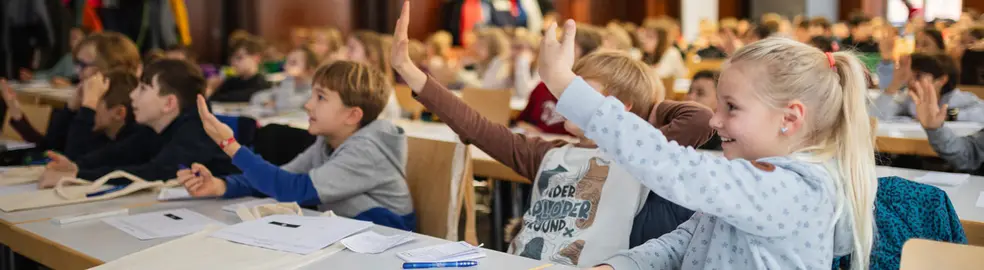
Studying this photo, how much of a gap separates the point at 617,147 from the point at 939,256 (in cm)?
52

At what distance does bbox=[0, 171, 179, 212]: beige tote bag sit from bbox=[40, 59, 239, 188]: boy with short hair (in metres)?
0.18

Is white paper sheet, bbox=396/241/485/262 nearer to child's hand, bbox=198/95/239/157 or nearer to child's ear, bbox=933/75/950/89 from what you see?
child's hand, bbox=198/95/239/157

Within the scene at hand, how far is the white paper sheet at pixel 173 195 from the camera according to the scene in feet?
8.69

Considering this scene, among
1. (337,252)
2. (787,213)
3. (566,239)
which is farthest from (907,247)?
(337,252)

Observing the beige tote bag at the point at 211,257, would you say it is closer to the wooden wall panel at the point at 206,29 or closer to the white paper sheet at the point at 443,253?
the white paper sheet at the point at 443,253

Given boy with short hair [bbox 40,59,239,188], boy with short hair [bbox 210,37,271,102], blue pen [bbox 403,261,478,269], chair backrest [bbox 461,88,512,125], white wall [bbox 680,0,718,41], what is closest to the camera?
blue pen [bbox 403,261,478,269]

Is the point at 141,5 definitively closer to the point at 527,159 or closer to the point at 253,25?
the point at 253,25

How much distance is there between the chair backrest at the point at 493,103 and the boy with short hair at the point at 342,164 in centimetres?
206

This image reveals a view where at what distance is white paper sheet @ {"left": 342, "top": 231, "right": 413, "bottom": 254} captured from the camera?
1.90m

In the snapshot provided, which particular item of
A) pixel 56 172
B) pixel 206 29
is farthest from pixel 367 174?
pixel 206 29

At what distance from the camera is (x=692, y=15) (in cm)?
1429

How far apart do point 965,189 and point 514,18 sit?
10.4 metres

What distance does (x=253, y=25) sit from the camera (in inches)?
435

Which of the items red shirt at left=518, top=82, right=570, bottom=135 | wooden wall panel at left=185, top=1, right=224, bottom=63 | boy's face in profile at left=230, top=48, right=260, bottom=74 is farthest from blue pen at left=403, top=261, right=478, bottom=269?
wooden wall panel at left=185, top=1, right=224, bottom=63
